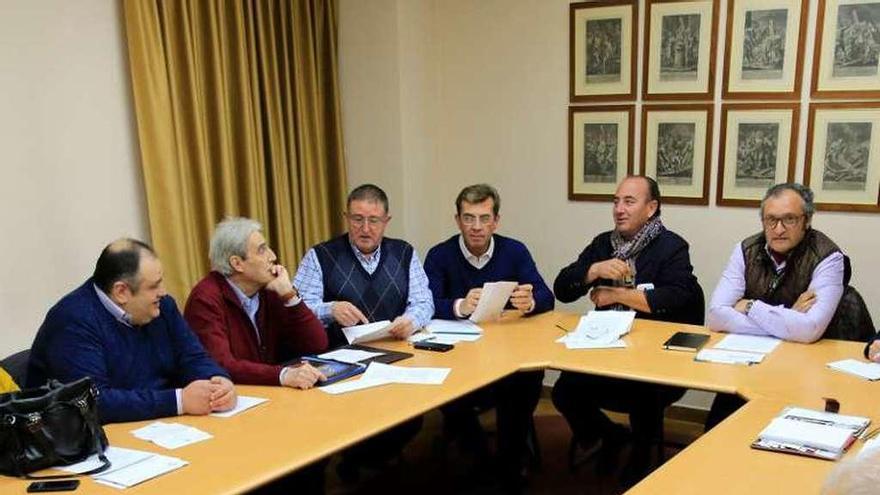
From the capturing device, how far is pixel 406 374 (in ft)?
8.38

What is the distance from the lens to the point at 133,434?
6.73 feet

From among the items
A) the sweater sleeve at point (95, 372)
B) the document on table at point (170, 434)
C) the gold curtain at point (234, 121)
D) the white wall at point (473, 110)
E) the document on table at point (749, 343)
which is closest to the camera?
the document on table at point (170, 434)

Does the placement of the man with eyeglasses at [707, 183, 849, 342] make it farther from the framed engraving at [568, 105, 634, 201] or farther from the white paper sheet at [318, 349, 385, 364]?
the white paper sheet at [318, 349, 385, 364]

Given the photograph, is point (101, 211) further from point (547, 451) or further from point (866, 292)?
point (866, 292)

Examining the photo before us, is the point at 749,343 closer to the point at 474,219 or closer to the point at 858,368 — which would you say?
Result: the point at 858,368

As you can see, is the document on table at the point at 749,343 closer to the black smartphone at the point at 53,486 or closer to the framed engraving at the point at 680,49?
the framed engraving at the point at 680,49

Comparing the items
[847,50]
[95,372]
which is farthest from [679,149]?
[95,372]

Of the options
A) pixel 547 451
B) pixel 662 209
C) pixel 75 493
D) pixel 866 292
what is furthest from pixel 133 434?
pixel 866 292

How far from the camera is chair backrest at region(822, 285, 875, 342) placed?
2.92 m

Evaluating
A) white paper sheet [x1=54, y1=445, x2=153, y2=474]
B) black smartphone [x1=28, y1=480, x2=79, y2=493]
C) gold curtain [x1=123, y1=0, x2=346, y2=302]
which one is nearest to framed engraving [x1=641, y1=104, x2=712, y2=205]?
gold curtain [x1=123, y1=0, x2=346, y2=302]

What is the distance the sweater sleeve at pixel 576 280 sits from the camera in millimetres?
3383

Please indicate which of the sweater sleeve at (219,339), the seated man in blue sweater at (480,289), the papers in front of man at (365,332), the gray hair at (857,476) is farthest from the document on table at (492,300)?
the gray hair at (857,476)

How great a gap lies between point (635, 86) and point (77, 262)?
2915 mm

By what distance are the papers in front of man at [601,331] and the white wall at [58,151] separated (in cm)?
202
